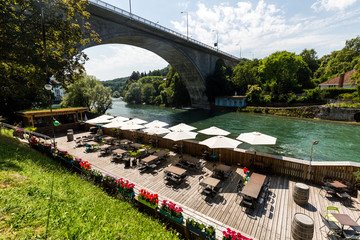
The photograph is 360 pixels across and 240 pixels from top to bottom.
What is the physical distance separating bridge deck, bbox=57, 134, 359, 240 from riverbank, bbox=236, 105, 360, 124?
1313 inches

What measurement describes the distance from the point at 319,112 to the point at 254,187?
36880mm

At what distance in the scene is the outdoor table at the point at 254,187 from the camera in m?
6.01

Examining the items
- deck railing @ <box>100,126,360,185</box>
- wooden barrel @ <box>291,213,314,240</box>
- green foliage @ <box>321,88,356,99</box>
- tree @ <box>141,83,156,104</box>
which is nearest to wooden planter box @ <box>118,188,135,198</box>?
wooden barrel @ <box>291,213,314,240</box>

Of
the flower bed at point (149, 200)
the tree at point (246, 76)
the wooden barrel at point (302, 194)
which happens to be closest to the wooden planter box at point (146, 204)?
the flower bed at point (149, 200)

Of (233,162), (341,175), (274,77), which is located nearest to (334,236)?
(341,175)

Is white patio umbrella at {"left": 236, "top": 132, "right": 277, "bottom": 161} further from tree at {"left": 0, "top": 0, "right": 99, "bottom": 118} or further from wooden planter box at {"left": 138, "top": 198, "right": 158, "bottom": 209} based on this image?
tree at {"left": 0, "top": 0, "right": 99, "bottom": 118}

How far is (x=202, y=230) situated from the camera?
178 inches

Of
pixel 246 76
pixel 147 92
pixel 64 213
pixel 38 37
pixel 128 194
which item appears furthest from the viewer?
pixel 147 92

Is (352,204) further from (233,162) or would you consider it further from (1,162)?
(1,162)

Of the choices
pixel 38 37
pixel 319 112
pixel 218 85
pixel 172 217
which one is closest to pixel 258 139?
pixel 172 217

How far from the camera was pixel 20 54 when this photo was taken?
7.98m

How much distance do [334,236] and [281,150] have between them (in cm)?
1437

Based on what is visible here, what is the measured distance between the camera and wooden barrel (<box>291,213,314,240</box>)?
4547 millimetres

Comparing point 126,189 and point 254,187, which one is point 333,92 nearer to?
point 254,187
